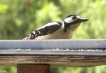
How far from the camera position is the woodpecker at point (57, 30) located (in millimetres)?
2796

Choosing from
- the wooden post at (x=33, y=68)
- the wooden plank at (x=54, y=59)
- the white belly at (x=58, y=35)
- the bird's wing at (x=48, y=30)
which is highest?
the bird's wing at (x=48, y=30)

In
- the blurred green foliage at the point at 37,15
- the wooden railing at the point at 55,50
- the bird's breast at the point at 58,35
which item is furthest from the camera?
the blurred green foliage at the point at 37,15

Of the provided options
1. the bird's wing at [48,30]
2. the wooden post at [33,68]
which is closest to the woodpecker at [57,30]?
the bird's wing at [48,30]

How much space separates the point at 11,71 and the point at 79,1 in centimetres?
192

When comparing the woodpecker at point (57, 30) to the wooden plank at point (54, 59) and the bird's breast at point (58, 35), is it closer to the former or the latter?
the bird's breast at point (58, 35)

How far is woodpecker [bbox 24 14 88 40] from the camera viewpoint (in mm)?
2796

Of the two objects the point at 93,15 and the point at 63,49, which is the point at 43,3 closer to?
the point at 93,15

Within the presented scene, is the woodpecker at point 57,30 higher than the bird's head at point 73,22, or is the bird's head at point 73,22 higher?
the bird's head at point 73,22

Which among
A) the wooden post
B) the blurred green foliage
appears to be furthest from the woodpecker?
the blurred green foliage

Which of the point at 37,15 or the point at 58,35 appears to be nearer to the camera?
the point at 58,35

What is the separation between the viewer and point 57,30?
289 cm

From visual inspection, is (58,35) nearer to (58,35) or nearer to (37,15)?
(58,35)

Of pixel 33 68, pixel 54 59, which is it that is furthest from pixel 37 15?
pixel 54 59

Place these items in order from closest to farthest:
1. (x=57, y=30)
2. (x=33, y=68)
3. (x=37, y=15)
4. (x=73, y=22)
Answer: (x=33, y=68), (x=57, y=30), (x=73, y=22), (x=37, y=15)
